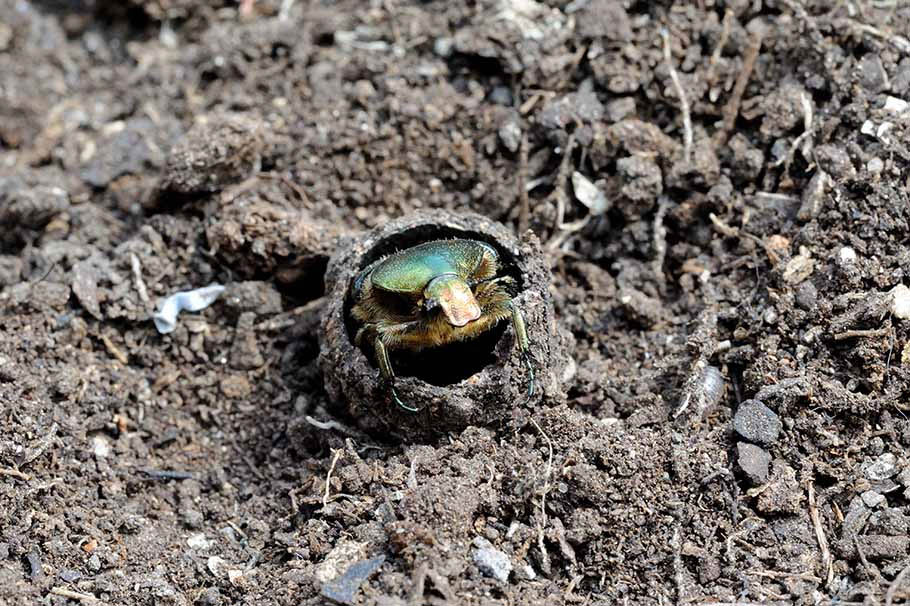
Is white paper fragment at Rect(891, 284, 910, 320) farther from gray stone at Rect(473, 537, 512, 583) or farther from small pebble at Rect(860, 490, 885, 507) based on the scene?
gray stone at Rect(473, 537, 512, 583)

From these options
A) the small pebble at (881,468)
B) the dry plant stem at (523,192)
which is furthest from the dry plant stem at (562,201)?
the small pebble at (881,468)

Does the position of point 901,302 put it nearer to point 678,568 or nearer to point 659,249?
point 659,249

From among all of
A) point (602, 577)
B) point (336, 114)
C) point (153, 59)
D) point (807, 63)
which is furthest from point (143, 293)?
point (807, 63)

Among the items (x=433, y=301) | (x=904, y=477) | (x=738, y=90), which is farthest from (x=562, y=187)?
(x=904, y=477)

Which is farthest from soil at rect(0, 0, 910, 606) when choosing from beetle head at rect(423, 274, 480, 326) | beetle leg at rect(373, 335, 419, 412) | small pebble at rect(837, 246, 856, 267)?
beetle head at rect(423, 274, 480, 326)

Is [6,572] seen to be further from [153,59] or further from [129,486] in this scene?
[153,59]
